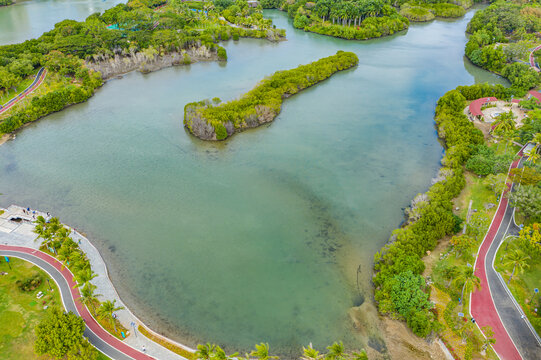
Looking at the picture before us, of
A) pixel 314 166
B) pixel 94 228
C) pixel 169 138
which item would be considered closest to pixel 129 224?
pixel 94 228

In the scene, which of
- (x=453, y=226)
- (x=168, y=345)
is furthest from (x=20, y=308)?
(x=453, y=226)

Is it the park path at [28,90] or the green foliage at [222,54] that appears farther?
the green foliage at [222,54]

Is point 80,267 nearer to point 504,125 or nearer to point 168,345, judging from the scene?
point 168,345

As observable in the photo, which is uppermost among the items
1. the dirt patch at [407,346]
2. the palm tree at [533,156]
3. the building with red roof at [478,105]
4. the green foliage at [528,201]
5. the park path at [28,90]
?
the park path at [28,90]

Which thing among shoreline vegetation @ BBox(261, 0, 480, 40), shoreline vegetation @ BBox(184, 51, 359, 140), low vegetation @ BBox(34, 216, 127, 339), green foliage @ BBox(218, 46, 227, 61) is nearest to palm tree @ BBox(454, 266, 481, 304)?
low vegetation @ BBox(34, 216, 127, 339)

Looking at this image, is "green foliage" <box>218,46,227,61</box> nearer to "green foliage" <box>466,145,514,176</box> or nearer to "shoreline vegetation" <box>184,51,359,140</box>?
"shoreline vegetation" <box>184,51,359,140</box>

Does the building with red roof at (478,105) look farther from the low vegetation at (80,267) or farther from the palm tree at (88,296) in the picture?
the palm tree at (88,296)

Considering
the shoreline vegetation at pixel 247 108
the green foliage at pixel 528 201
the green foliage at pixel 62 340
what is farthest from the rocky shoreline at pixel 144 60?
the green foliage at pixel 528 201

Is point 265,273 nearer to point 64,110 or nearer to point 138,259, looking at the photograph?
point 138,259
